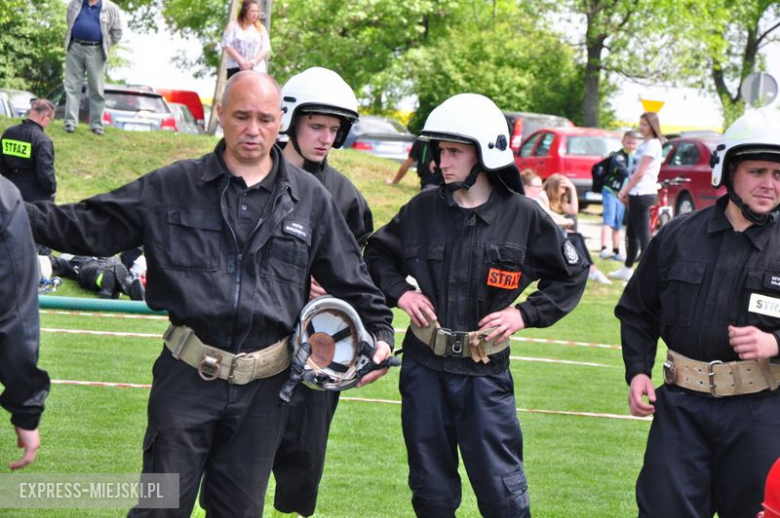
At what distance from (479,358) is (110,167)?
579 inches

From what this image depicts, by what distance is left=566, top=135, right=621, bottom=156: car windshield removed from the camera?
2712 cm

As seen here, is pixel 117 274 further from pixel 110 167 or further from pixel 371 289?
pixel 371 289

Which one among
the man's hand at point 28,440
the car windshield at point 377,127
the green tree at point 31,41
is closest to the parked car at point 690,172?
the car windshield at point 377,127

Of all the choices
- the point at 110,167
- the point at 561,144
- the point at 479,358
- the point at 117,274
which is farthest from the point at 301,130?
the point at 561,144

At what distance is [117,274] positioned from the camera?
14.0 meters

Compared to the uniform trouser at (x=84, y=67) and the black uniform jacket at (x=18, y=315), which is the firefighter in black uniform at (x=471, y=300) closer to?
the black uniform jacket at (x=18, y=315)

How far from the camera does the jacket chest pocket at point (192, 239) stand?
194 inches

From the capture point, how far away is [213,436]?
5.07 meters

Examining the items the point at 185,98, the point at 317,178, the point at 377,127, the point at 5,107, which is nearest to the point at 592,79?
the point at 377,127

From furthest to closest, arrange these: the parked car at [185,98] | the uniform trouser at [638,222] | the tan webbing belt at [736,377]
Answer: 1. the parked car at [185,98]
2. the uniform trouser at [638,222]
3. the tan webbing belt at [736,377]

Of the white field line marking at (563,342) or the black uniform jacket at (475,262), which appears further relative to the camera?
the white field line marking at (563,342)

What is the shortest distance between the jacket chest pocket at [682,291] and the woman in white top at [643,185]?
38.0 ft

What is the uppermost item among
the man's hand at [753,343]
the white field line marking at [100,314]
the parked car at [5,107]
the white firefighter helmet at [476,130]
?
the white firefighter helmet at [476,130]

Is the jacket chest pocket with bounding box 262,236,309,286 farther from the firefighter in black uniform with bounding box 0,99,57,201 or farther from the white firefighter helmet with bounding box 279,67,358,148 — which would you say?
the firefighter in black uniform with bounding box 0,99,57,201
